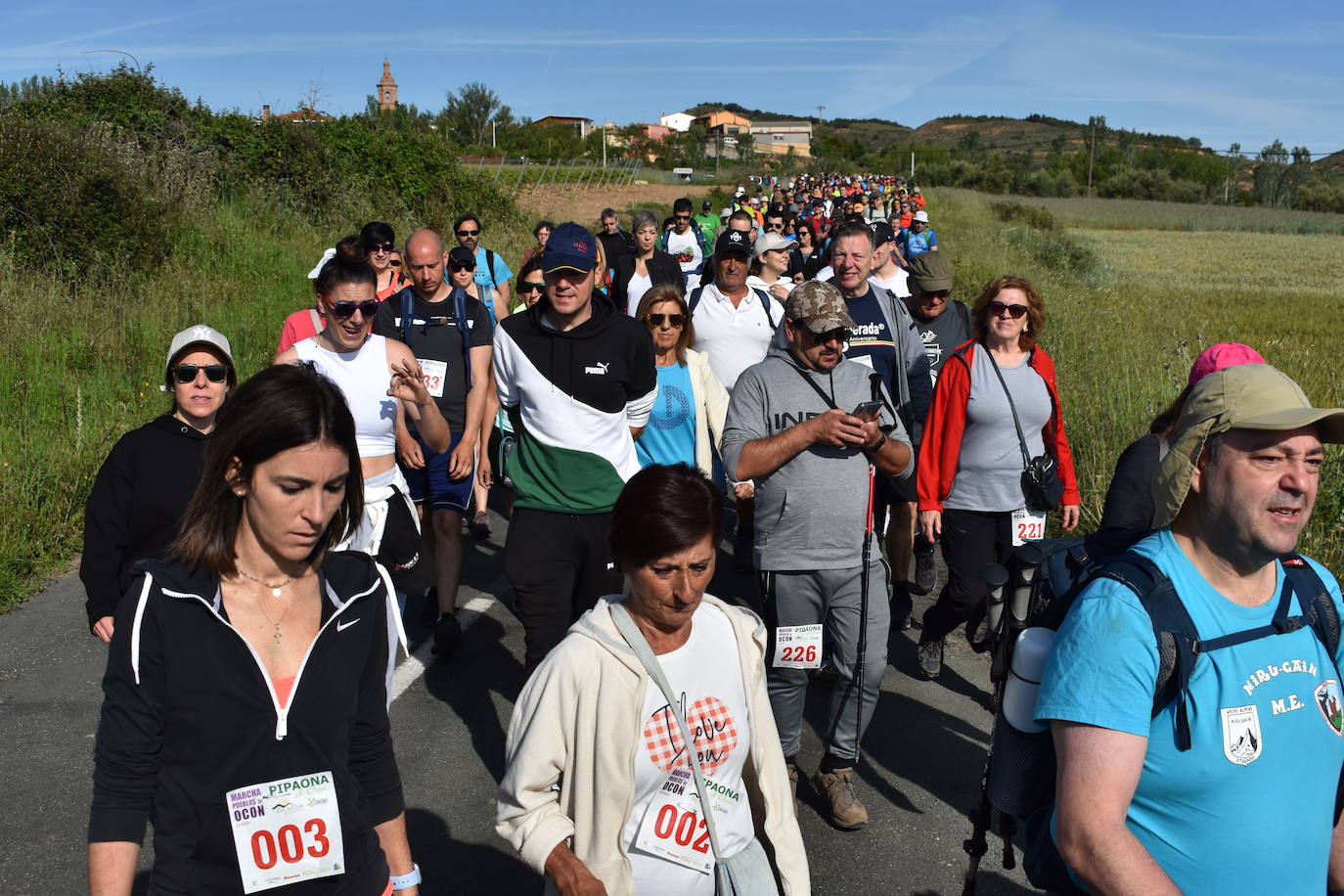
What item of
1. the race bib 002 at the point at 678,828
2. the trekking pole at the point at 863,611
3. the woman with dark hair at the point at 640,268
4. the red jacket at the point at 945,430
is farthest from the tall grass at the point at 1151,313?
the race bib 002 at the point at 678,828

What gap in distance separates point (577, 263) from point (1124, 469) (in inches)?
87.7

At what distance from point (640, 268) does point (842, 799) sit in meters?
6.28

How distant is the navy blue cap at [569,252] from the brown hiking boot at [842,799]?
2230 millimetres

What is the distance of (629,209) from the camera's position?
41.2 meters

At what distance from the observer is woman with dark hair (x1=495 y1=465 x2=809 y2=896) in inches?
101

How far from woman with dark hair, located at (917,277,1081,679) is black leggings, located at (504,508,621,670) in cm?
167

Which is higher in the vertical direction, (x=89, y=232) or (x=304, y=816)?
(x=89, y=232)

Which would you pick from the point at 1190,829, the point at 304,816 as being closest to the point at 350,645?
the point at 304,816

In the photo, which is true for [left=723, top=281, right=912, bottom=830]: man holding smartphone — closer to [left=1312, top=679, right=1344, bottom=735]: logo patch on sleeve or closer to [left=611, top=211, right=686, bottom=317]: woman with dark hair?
[left=1312, top=679, right=1344, bottom=735]: logo patch on sleeve

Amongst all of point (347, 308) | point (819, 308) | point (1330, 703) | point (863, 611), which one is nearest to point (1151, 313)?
point (819, 308)

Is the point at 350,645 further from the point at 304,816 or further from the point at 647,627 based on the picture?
the point at 647,627

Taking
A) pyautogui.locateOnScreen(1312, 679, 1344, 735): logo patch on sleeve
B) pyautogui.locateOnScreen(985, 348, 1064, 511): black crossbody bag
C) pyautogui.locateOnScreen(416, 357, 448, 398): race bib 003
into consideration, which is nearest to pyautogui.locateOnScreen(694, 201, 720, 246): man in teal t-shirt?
pyautogui.locateOnScreen(416, 357, 448, 398): race bib 003

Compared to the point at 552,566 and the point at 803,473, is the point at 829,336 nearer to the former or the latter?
the point at 803,473

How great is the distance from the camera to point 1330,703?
2.24 metres
